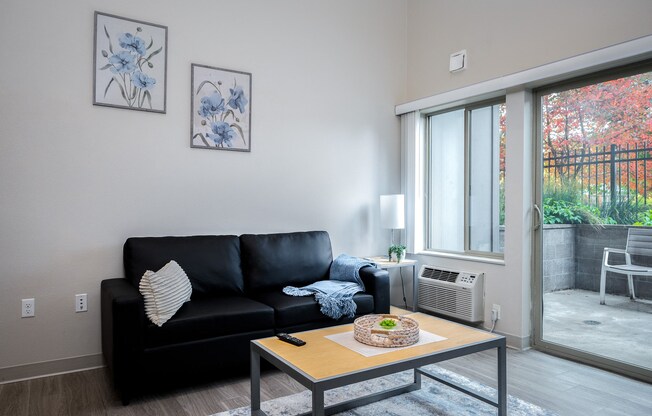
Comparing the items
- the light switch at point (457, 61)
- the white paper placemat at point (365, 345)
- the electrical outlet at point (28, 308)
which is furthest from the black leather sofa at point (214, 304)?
the light switch at point (457, 61)

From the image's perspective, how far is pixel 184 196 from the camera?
351 centimetres

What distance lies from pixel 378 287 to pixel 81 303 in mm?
2108

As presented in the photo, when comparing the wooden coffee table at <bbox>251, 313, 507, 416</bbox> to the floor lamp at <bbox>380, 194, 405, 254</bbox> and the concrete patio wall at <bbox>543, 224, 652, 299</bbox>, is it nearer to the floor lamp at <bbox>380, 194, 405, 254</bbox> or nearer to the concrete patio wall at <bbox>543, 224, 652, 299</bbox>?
the concrete patio wall at <bbox>543, 224, 652, 299</bbox>

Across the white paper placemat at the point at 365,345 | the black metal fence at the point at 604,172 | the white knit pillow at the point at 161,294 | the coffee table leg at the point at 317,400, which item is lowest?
the coffee table leg at the point at 317,400

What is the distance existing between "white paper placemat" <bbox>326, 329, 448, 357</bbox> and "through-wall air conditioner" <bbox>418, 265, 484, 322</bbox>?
156 cm

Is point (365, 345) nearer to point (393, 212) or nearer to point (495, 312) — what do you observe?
point (495, 312)

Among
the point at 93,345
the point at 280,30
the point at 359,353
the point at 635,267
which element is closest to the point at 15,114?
the point at 93,345

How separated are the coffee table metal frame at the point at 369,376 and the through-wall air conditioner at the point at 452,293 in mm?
1336

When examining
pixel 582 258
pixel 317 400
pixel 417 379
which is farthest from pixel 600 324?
pixel 317 400

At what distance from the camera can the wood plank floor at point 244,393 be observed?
248 centimetres

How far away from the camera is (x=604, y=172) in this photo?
320cm

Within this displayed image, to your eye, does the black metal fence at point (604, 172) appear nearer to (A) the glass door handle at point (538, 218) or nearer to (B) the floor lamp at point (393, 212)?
(A) the glass door handle at point (538, 218)

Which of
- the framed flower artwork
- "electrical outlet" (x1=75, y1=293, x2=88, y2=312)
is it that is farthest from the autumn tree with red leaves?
"electrical outlet" (x1=75, y1=293, x2=88, y2=312)

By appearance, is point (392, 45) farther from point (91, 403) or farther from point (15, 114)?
point (91, 403)
